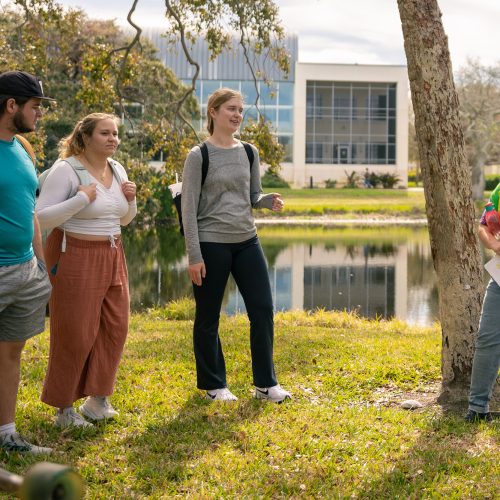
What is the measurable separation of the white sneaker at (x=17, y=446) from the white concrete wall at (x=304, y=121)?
5784 centimetres

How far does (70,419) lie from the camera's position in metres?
4.83

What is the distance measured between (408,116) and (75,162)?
62.6 m

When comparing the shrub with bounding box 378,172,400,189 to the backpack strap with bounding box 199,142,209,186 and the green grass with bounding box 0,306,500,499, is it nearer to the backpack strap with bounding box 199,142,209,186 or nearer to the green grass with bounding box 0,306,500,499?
the green grass with bounding box 0,306,500,499

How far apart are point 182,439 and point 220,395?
0.94 metres

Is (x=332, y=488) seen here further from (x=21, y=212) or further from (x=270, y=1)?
(x=270, y=1)

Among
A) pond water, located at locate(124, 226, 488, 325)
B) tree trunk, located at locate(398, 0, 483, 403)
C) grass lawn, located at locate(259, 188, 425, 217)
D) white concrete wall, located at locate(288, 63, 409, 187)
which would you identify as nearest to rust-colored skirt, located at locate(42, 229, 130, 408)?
tree trunk, located at locate(398, 0, 483, 403)

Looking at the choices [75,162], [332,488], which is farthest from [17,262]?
[332,488]

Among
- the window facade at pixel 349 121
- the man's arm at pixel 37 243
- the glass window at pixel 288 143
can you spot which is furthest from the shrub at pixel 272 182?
the man's arm at pixel 37 243

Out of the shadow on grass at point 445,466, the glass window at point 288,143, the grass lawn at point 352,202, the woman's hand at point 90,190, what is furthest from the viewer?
the glass window at point 288,143

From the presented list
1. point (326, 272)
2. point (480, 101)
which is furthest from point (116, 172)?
point (480, 101)

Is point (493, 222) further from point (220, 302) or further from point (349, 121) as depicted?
point (349, 121)

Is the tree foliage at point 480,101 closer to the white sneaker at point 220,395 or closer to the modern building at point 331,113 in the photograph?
the modern building at point 331,113

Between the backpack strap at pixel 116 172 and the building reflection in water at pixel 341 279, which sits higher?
the backpack strap at pixel 116 172

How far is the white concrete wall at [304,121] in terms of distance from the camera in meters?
61.9
